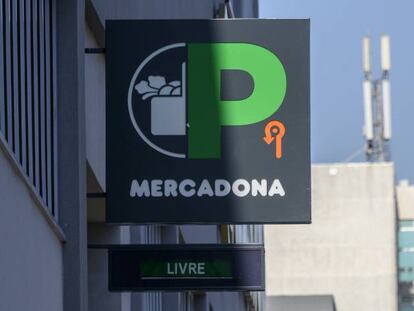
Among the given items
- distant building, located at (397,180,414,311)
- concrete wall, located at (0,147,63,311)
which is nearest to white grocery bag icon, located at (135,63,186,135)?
concrete wall, located at (0,147,63,311)

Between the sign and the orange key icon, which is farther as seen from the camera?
the sign

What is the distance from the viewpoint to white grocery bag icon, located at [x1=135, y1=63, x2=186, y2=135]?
9.45 meters

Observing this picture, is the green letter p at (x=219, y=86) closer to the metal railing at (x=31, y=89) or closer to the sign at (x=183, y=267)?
the sign at (x=183, y=267)

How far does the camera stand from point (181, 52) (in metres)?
9.67

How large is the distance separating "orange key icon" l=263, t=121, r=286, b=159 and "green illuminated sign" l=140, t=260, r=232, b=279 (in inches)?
31.1

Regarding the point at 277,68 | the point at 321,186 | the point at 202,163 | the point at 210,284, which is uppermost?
the point at 321,186

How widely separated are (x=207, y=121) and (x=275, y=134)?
43 cm

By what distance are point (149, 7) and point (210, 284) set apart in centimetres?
456

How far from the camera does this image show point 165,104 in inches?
374

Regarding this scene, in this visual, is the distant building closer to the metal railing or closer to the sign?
the sign

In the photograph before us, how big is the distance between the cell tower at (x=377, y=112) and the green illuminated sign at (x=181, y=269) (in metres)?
84.2

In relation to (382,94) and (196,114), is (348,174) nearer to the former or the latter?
(382,94)

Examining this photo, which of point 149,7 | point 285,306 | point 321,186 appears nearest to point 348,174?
point 321,186

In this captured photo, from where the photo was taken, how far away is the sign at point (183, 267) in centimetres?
964
